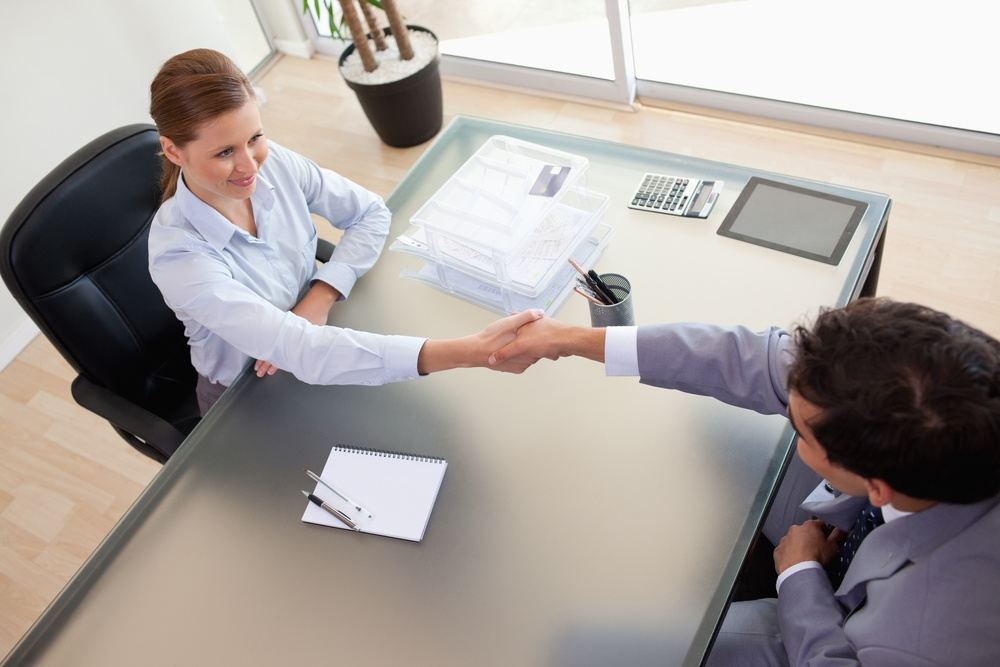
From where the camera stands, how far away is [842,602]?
1.09 meters

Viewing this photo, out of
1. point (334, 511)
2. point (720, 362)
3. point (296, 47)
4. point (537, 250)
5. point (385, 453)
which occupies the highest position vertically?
point (296, 47)

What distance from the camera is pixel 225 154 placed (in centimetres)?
139

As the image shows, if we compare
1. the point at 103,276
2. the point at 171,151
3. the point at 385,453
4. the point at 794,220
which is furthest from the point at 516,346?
the point at 103,276

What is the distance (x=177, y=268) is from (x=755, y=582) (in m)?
1.24

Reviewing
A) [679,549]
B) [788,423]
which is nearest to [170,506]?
[679,549]

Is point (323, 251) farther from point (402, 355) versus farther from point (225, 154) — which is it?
point (402, 355)

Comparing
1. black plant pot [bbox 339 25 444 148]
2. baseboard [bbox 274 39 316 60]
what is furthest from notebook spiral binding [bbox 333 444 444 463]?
baseboard [bbox 274 39 316 60]

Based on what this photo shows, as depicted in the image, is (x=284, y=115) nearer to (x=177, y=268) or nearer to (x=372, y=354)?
(x=177, y=268)

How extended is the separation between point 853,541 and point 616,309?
1.71 feet

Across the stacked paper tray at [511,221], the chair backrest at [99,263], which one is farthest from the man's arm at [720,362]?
the chair backrest at [99,263]

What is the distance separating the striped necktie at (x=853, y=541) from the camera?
112 centimetres

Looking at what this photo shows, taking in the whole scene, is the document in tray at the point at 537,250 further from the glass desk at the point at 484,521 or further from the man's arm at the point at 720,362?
the man's arm at the point at 720,362

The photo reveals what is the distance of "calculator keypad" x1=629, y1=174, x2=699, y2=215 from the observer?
155cm

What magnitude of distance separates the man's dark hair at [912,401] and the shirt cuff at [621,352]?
351 millimetres
